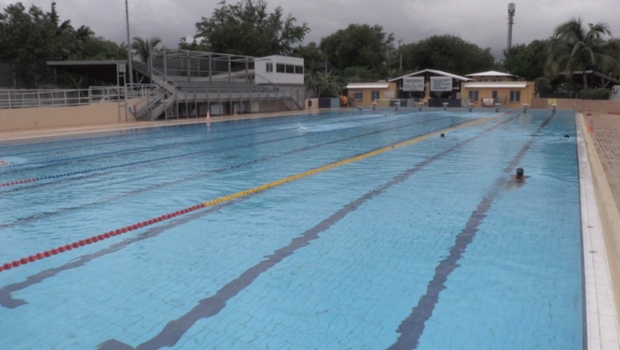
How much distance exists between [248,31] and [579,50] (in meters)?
26.4

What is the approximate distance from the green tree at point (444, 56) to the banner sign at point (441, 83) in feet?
49.4

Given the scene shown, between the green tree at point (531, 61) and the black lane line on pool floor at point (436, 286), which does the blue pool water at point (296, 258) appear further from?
the green tree at point (531, 61)

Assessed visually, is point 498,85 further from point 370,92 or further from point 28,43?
point 28,43

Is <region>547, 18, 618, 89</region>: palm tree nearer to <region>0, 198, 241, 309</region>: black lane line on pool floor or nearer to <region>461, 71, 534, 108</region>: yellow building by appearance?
<region>461, 71, 534, 108</region>: yellow building

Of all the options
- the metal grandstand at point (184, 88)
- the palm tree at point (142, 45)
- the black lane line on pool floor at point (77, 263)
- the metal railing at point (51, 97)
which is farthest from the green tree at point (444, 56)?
the black lane line on pool floor at point (77, 263)

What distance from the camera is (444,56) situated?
56.0m

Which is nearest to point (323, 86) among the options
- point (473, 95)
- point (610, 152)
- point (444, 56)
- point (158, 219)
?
point (473, 95)

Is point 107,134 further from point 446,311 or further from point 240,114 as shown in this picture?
point 446,311

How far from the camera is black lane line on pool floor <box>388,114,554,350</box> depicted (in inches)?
127

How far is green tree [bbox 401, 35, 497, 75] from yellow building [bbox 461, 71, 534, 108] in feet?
55.5

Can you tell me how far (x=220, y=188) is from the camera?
797 centimetres

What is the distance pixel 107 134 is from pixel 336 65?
1733 inches

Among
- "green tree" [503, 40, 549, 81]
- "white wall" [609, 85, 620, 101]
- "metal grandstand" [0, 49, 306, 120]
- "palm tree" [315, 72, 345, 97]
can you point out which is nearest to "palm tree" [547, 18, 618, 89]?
"white wall" [609, 85, 620, 101]

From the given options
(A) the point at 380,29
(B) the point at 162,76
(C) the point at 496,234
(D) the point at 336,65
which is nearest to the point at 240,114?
(B) the point at 162,76
